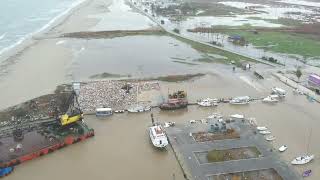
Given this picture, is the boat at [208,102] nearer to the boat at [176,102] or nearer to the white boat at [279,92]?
the boat at [176,102]

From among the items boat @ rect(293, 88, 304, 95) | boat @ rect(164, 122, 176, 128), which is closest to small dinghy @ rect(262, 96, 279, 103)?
boat @ rect(293, 88, 304, 95)

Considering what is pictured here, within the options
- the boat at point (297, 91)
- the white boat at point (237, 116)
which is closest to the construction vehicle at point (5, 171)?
the white boat at point (237, 116)

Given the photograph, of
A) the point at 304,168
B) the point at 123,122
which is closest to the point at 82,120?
the point at 123,122

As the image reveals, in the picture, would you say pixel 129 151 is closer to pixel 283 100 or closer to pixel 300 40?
pixel 283 100

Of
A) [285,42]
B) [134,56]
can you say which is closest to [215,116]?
[134,56]

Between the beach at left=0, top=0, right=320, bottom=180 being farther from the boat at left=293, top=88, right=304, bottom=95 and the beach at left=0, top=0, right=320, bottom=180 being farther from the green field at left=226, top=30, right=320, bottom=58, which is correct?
the green field at left=226, top=30, right=320, bottom=58

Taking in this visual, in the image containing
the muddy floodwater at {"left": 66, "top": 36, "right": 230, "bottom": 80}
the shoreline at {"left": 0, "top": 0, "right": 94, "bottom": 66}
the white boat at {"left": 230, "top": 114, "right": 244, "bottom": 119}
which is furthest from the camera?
the shoreline at {"left": 0, "top": 0, "right": 94, "bottom": 66}
